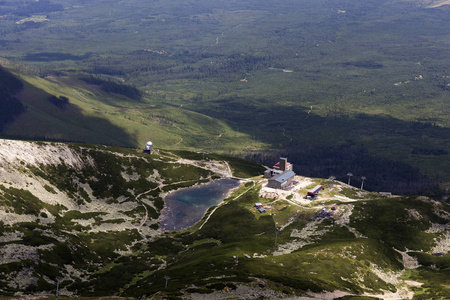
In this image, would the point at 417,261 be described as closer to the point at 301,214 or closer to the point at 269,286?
the point at 301,214

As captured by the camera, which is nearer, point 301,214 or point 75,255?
point 75,255

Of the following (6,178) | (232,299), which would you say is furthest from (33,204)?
(232,299)

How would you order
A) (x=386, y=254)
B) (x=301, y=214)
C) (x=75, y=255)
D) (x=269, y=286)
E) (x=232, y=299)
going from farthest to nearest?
(x=301, y=214), (x=386, y=254), (x=75, y=255), (x=269, y=286), (x=232, y=299)

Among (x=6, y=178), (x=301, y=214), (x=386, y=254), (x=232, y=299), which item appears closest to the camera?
(x=232, y=299)

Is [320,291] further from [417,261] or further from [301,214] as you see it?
[301,214]

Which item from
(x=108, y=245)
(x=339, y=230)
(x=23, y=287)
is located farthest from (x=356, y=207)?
(x=23, y=287)

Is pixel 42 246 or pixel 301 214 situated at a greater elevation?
pixel 42 246
